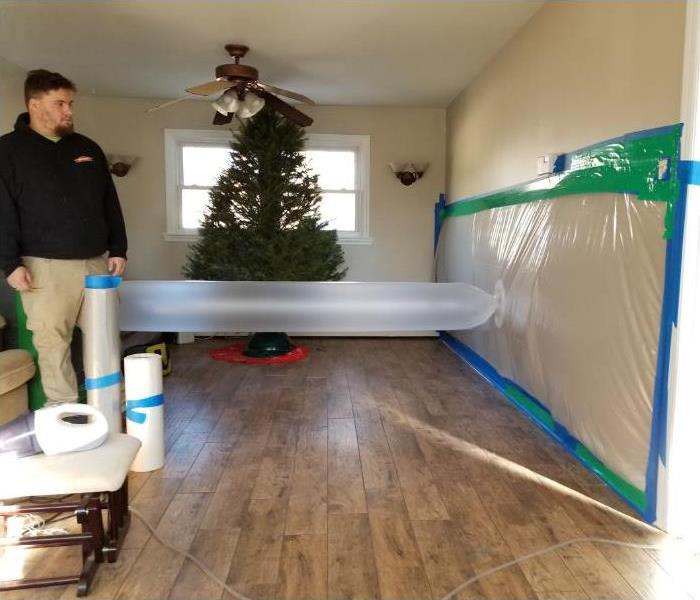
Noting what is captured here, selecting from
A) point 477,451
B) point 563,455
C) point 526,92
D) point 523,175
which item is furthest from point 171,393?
point 526,92

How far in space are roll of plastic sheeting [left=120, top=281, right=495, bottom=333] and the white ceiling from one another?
161cm

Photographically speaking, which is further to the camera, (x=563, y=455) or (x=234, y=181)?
(x=234, y=181)

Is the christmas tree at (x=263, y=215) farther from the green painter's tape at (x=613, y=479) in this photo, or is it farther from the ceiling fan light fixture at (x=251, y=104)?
the green painter's tape at (x=613, y=479)

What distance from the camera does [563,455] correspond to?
244 cm

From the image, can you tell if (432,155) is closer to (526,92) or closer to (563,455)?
(526,92)

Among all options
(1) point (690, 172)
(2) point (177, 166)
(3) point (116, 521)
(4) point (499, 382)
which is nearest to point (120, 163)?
(2) point (177, 166)

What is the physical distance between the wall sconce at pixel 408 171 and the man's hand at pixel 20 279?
3626 mm

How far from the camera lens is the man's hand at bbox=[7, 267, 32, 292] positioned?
2.13 meters

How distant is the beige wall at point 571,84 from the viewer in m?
1.92

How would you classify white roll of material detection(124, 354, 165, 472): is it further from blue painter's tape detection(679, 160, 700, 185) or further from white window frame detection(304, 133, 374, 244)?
white window frame detection(304, 133, 374, 244)

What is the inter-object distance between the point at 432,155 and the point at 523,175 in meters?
2.20

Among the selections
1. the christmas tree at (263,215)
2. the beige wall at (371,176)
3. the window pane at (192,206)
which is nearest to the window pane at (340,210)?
the beige wall at (371,176)

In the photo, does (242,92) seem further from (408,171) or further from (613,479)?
(613,479)

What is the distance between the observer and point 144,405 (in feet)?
7.32
